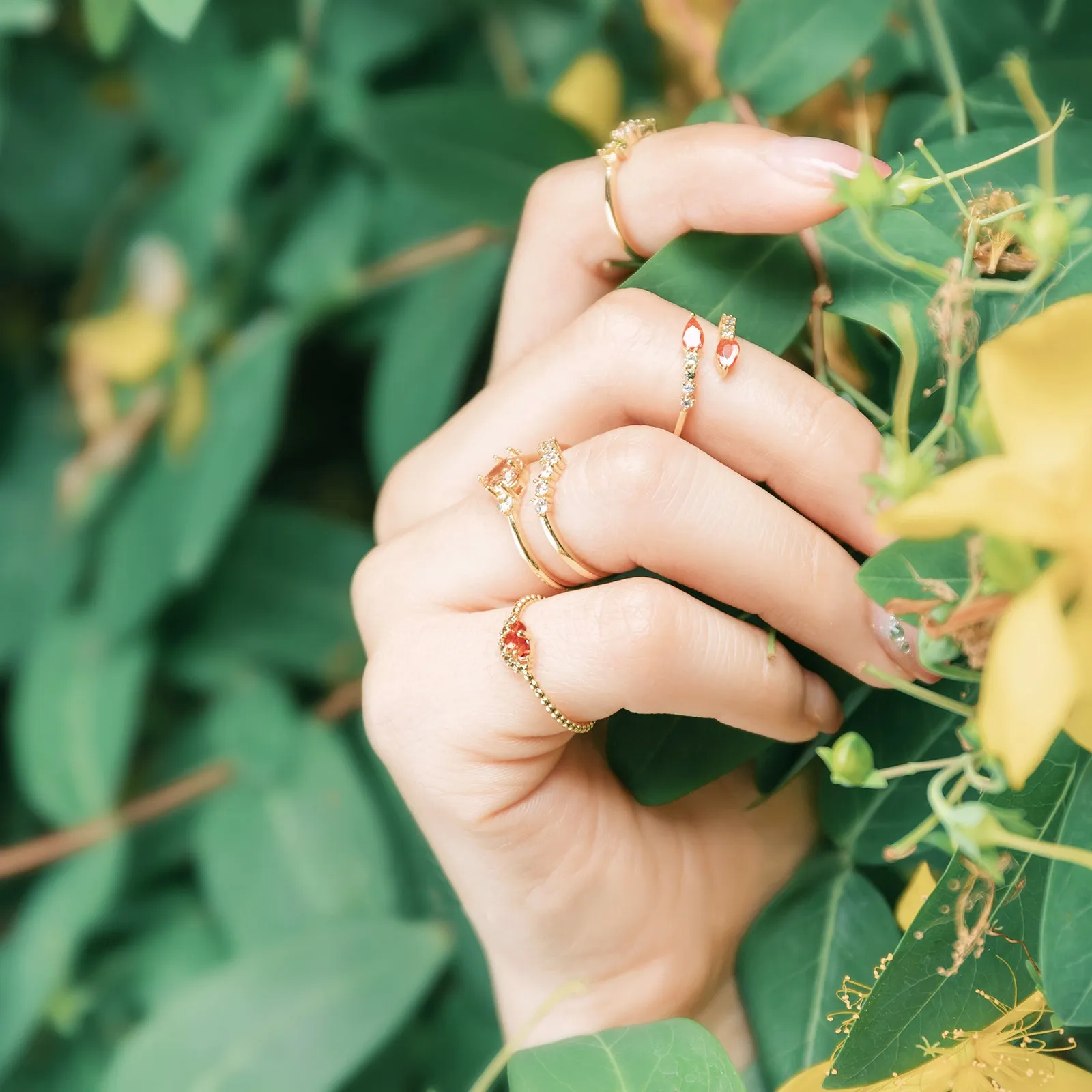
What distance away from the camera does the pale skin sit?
0.48 meters

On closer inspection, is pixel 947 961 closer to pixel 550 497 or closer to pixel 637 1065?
pixel 637 1065

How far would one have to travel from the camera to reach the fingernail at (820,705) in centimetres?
52

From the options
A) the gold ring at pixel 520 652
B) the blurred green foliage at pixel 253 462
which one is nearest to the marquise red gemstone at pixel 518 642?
the gold ring at pixel 520 652

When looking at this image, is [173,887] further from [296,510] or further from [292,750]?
[296,510]

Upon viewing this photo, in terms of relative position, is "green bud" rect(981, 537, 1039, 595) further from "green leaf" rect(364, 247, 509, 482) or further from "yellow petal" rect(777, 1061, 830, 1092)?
"green leaf" rect(364, 247, 509, 482)

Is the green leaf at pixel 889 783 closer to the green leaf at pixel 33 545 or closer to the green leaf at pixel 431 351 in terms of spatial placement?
the green leaf at pixel 431 351

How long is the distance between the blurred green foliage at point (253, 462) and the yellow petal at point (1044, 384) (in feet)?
1.01

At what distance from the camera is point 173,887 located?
1.13 meters

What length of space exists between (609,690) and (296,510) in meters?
0.65

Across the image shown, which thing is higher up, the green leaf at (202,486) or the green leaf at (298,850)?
the green leaf at (202,486)

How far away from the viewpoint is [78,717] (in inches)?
41.1

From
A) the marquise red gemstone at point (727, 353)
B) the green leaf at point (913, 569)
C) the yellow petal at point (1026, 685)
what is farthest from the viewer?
the marquise red gemstone at point (727, 353)

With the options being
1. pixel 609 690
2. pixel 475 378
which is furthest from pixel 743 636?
pixel 475 378

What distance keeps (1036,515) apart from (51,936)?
1.04m
